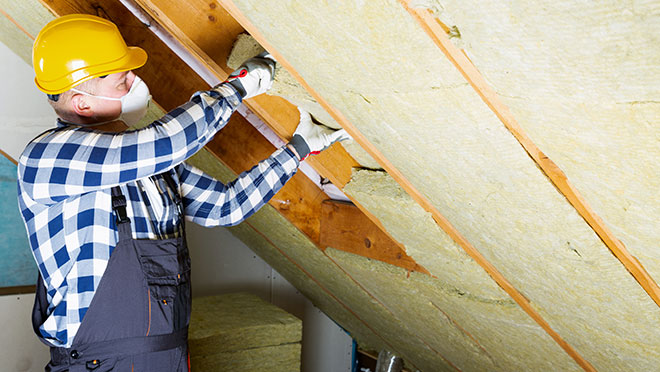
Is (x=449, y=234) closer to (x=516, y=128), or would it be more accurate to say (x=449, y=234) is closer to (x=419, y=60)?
(x=516, y=128)

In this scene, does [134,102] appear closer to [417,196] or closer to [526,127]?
[417,196]

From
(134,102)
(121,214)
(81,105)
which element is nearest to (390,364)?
(121,214)

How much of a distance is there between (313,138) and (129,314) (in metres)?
0.76

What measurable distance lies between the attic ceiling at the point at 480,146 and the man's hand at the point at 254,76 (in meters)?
0.05

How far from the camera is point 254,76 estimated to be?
5.57 ft

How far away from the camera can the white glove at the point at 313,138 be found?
1872 mm

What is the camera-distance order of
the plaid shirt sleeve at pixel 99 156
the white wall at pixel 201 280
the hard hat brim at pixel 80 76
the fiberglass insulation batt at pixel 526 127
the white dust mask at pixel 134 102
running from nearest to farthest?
the fiberglass insulation batt at pixel 526 127 → the plaid shirt sleeve at pixel 99 156 → the hard hat brim at pixel 80 76 → the white dust mask at pixel 134 102 → the white wall at pixel 201 280

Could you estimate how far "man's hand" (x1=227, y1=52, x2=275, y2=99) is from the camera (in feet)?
5.49

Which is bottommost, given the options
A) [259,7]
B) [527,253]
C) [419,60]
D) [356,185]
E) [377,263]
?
[377,263]

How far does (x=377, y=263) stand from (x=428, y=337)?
2.15ft

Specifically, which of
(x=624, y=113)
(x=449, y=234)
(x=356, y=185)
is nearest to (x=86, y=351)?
(x=356, y=185)

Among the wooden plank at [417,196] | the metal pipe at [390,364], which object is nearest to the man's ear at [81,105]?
the wooden plank at [417,196]

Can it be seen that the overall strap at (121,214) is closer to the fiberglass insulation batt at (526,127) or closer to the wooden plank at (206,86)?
the wooden plank at (206,86)

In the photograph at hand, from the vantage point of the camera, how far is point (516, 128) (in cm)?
120
